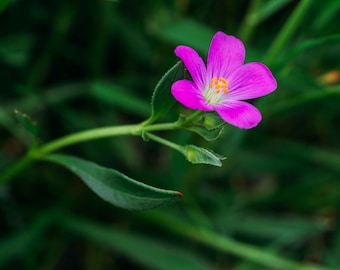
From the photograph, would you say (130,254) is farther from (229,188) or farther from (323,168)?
(323,168)

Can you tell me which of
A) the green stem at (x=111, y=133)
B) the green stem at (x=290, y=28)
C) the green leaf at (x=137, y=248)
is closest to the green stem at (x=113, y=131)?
the green stem at (x=111, y=133)

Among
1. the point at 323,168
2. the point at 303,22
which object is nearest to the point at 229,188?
the point at 323,168

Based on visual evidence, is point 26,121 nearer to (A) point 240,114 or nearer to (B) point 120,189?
(B) point 120,189

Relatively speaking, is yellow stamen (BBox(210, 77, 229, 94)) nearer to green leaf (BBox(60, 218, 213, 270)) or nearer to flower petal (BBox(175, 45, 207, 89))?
flower petal (BBox(175, 45, 207, 89))

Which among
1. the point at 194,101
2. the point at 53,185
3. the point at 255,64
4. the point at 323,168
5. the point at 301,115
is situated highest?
the point at 301,115

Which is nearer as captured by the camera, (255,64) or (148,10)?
(255,64)

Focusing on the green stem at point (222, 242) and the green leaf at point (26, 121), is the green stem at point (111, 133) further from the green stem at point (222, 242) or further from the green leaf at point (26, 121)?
the green stem at point (222, 242)
